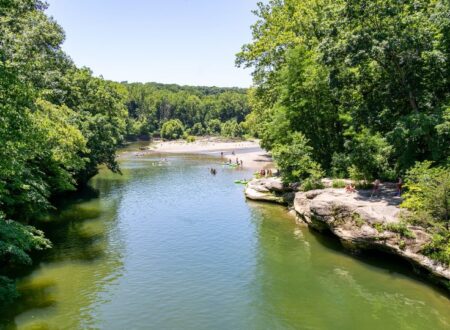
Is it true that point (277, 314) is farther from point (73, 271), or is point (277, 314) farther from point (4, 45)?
point (4, 45)

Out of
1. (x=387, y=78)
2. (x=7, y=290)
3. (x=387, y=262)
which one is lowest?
(x=387, y=262)

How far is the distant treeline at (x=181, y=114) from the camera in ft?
522

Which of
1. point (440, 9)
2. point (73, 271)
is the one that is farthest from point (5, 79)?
point (440, 9)

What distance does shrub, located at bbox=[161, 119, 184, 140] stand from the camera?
157375 mm

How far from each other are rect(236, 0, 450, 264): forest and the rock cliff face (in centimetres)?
66

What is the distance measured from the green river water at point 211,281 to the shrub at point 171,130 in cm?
12339

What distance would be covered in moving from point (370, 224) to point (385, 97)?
32.9 ft

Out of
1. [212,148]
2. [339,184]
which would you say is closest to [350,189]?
[339,184]

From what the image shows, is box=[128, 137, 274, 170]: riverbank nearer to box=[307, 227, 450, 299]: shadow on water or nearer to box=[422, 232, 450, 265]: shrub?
box=[307, 227, 450, 299]: shadow on water

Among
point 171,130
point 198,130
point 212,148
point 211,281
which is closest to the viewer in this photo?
point 211,281

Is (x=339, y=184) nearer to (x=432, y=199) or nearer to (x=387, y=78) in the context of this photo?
(x=387, y=78)

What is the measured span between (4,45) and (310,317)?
69.4 ft

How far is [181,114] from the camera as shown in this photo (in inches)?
7151

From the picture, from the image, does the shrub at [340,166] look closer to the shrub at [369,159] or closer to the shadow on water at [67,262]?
the shrub at [369,159]
